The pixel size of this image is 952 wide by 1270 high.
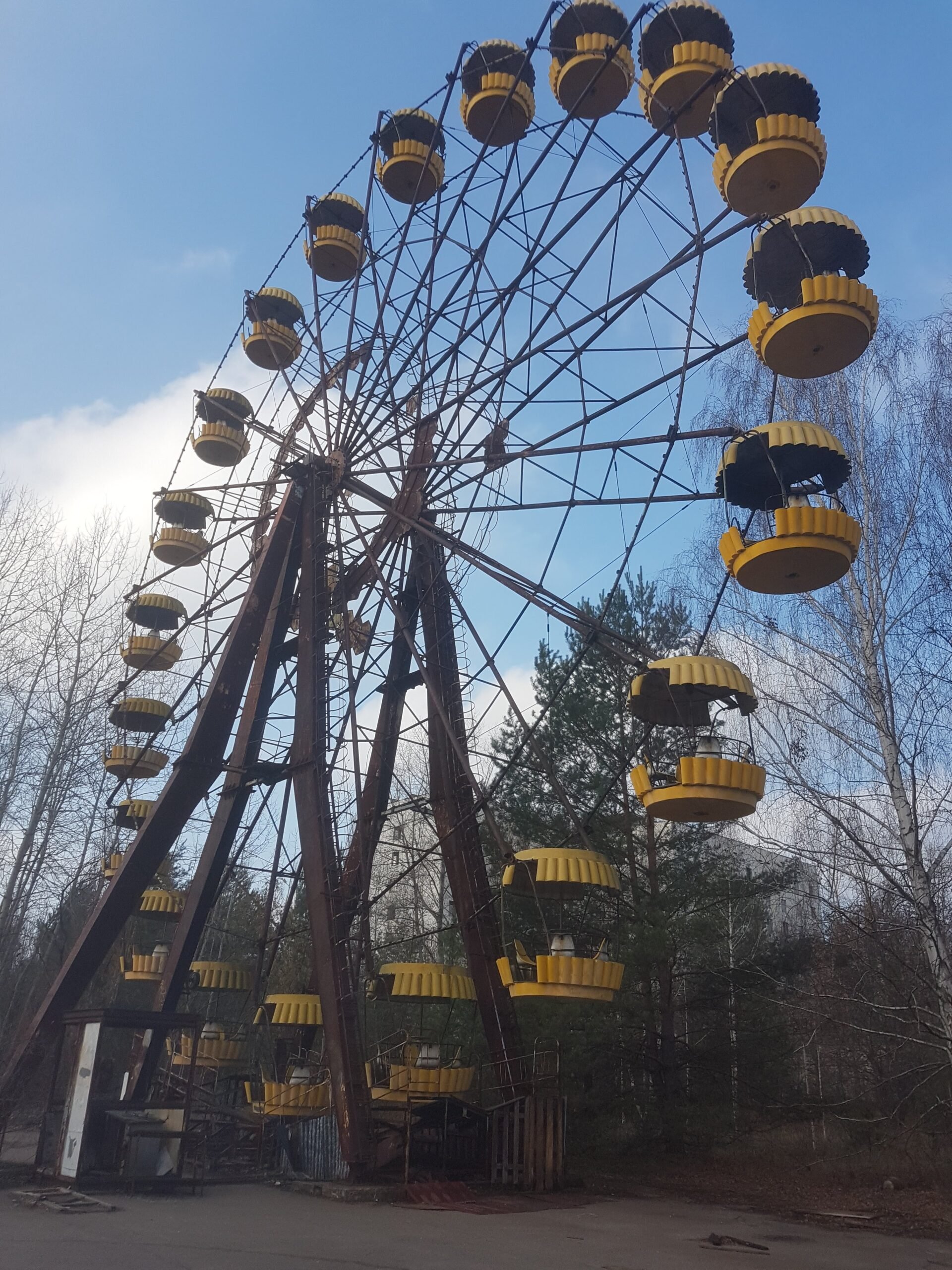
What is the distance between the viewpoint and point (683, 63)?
502 inches

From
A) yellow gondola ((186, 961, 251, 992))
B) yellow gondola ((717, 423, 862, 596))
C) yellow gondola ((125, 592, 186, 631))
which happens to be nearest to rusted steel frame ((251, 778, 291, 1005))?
yellow gondola ((186, 961, 251, 992))

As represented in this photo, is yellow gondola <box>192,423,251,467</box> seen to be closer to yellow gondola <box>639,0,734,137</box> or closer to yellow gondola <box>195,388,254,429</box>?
yellow gondola <box>195,388,254,429</box>

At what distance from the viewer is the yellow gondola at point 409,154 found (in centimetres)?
1888

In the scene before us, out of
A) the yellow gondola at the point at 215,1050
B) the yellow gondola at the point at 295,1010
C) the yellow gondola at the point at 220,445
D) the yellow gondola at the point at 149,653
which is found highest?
the yellow gondola at the point at 220,445

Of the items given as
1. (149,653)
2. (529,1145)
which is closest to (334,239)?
(149,653)

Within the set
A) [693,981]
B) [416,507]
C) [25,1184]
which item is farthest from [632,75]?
[25,1184]

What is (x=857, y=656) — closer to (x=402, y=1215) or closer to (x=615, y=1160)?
(x=402, y=1215)

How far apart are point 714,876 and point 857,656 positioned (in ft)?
23.8

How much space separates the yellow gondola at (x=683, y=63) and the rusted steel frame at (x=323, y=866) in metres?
8.82

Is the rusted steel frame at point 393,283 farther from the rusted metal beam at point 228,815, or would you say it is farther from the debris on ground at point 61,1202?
the debris on ground at point 61,1202

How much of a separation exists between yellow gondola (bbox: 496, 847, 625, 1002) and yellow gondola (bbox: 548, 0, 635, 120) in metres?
11.1

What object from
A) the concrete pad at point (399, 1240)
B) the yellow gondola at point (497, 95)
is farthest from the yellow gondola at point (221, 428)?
the concrete pad at point (399, 1240)

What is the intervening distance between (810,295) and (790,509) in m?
2.08

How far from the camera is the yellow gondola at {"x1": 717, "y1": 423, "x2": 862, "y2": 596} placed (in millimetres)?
9617
